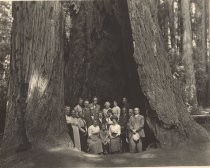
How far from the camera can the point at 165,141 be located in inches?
179

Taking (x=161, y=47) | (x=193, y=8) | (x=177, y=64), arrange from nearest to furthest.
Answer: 1. (x=161, y=47)
2. (x=177, y=64)
3. (x=193, y=8)

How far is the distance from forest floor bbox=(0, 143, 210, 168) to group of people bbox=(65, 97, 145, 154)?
227 mm

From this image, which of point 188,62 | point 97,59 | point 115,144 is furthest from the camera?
point 188,62

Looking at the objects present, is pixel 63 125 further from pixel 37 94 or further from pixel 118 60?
pixel 118 60

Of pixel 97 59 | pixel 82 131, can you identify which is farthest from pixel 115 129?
pixel 97 59

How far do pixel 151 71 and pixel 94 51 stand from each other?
69.7 inches

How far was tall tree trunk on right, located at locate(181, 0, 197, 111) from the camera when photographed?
7059 millimetres

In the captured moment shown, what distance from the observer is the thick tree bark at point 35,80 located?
4223 mm

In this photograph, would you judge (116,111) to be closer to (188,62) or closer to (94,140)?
(94,140)

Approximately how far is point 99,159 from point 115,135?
54 cm

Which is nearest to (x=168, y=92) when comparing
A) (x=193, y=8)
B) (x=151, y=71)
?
(x=151, y=71)

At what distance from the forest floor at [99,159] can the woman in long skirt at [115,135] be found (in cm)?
24

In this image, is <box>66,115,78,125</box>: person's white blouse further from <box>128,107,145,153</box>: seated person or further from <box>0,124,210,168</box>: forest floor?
<box>128,107,145,153</box>: seated person

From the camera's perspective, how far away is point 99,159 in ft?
13.9
